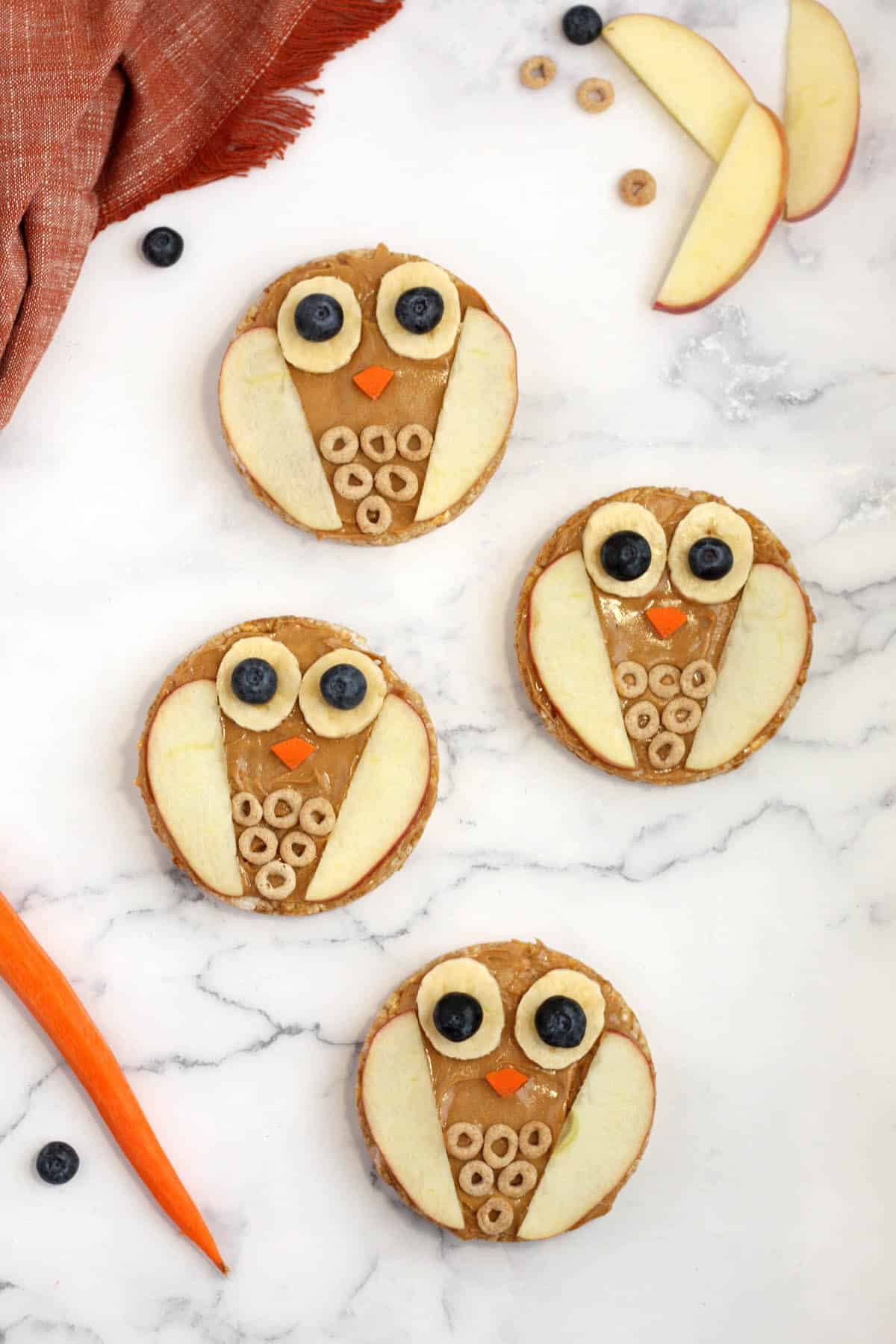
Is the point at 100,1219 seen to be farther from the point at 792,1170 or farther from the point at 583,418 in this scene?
the point at 583,418

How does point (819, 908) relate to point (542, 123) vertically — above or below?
below

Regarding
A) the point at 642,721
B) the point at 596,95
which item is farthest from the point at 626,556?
the point at 596,95

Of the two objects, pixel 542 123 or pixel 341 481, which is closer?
pixel 341 481

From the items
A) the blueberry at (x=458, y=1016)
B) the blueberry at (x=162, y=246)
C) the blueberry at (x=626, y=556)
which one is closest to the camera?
the blueberry at (x=458, y=1016)

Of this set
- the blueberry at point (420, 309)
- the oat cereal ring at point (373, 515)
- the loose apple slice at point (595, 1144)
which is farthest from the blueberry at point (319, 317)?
the loose apple slice at point (595, 1144)

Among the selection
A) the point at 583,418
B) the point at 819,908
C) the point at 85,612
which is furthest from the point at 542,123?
the point at 819,908

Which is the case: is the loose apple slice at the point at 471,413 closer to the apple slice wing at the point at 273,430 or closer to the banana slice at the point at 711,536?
the apple slice wing at the point at 273,430
